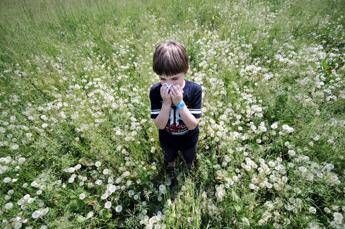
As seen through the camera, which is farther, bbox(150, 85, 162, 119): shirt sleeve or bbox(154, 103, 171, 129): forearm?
bbox(150, 85, 162, 119): shirt sleeve

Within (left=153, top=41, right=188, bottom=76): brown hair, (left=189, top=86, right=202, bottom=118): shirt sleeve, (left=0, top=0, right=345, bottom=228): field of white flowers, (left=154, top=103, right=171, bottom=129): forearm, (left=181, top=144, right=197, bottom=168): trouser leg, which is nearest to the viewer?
(left=153, top=41, right=188, bottom=76): brown hair

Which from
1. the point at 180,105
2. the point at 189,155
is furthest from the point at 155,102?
the point at 189,155

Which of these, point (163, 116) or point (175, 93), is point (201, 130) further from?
point (175, 93)

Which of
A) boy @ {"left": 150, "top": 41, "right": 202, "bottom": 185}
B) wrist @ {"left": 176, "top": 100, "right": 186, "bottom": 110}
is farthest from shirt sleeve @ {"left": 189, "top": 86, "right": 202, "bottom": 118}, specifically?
wrist @ {"left": 176, "top": 100, "right": 186, "bottom": 110}

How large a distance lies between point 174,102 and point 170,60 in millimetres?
339

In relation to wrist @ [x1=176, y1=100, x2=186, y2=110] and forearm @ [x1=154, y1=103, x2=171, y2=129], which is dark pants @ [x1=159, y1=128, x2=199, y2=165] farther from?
wrist @ [x1=176, y1=100, x2=186, y2=110]

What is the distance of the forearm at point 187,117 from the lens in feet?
7.86

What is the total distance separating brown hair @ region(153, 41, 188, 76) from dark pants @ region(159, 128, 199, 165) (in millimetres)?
787

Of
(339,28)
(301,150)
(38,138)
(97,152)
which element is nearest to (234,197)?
(301,150)

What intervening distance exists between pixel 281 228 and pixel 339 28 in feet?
14.8

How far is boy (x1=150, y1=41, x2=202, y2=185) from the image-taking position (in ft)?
7.46

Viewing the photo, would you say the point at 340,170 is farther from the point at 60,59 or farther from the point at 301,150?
the point at 60,59

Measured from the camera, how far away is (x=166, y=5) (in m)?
7.11

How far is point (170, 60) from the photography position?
2230 millimetres
